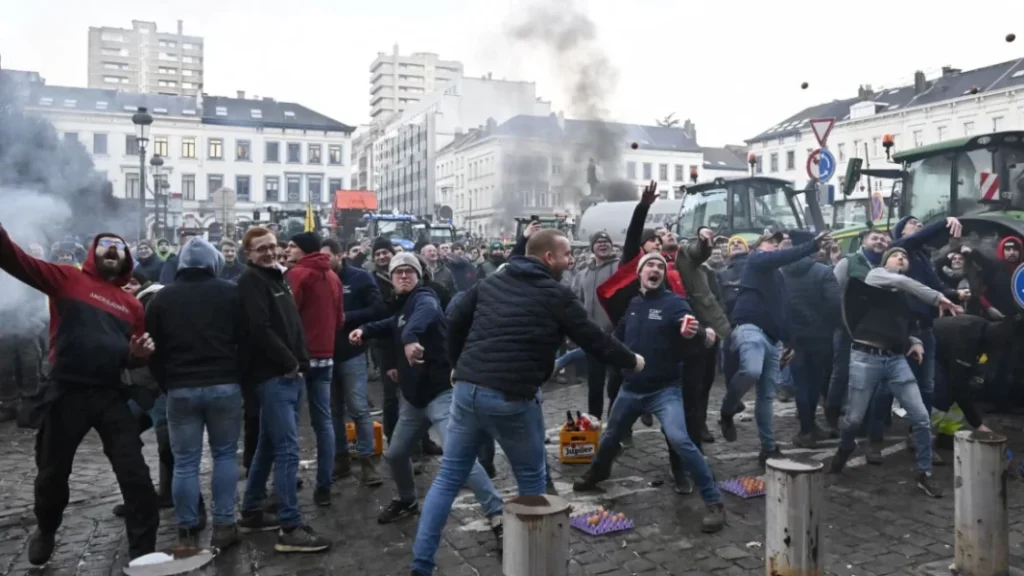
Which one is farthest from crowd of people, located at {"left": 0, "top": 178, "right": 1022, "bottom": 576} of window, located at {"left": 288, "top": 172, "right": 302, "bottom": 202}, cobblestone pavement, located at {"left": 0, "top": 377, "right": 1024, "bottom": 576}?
window, located at {"left": 288, "top": 172, "right": 302, "bottom": 202}

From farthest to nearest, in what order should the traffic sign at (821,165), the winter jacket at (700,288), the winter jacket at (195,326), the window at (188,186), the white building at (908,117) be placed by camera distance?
1. the window at (188,186)
2. the white building at (908,117)
3. the traffic sign at (821,165)
4. the winter jacket at (700,288)
5. the winter jacket at (195,326)

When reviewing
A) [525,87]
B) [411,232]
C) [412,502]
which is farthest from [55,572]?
[525,87]

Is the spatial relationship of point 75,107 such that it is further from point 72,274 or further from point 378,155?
point 72,274

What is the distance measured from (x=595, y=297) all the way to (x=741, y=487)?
2.63 meters

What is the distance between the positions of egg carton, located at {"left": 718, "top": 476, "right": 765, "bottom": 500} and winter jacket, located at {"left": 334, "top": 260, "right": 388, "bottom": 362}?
308cm

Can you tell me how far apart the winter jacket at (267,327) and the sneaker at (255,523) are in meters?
1.02

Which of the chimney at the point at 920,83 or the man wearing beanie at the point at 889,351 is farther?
the chimney at the point at 920,83

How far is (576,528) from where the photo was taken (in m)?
5.61

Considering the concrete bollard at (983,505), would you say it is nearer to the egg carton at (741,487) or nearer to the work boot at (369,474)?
the egg carton at (741,487)

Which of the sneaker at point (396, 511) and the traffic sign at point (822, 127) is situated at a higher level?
the traffic sign at point (822, 127)

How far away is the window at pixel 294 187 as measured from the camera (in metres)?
75.0

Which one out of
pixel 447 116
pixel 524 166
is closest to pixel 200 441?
pixel 524 166

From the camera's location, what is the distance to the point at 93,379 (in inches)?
186

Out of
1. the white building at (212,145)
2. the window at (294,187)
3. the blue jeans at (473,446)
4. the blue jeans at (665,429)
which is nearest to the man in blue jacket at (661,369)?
the blue jeans at (665,429)
